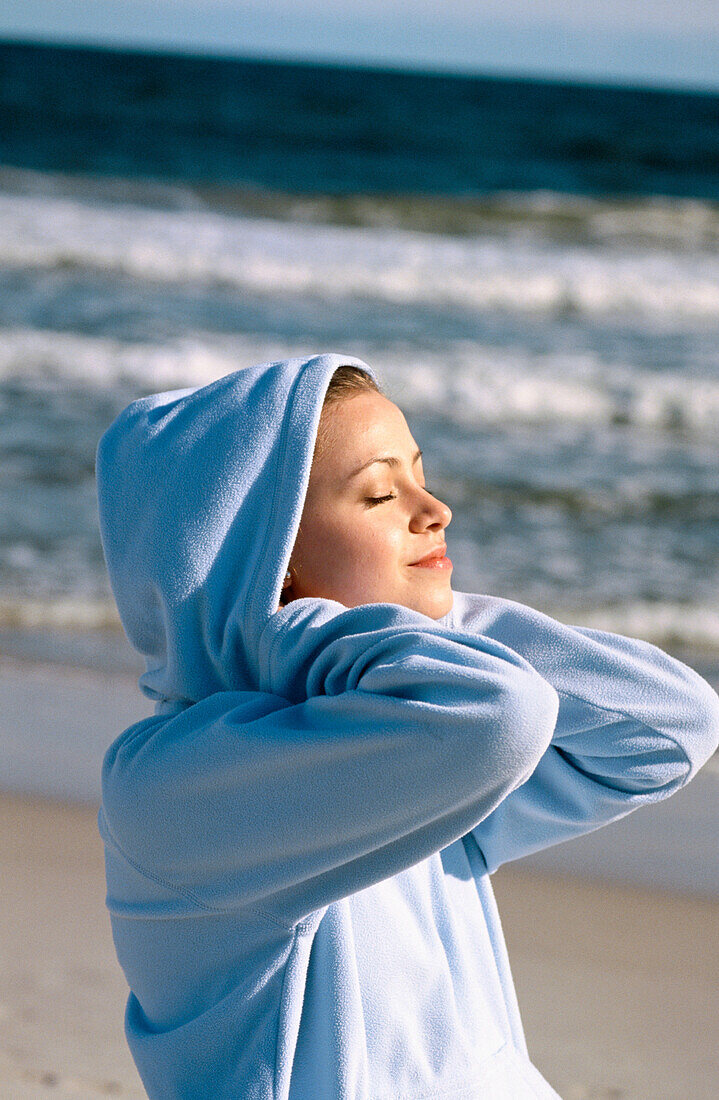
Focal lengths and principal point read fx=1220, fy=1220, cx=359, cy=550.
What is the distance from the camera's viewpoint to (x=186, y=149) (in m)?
18.2

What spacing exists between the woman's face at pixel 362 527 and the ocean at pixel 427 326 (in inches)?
10.8

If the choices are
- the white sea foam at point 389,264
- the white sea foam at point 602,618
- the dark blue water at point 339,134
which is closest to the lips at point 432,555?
the white sea foam at point 602,618

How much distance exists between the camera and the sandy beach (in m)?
2.55

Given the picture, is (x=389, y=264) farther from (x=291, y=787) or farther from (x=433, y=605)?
(x=291, y=787)

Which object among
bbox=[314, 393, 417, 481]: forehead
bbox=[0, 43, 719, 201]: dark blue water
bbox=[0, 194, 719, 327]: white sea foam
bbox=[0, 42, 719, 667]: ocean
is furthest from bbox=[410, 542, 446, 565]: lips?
bbox=[0, 43, 719, 201]: dark blue water

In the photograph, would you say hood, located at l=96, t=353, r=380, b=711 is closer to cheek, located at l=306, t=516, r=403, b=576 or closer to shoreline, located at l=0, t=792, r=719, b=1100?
cheek, located at l=306, t=516, r=403, b=576

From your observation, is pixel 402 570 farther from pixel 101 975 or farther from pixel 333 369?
pixel 101 975

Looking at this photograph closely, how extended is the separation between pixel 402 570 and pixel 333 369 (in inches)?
9.2

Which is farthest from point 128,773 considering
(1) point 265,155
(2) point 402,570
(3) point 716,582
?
(1) point 265,155

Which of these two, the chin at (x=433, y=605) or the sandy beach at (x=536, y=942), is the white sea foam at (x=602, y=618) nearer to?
the sandy beach at (x=536, y=942)

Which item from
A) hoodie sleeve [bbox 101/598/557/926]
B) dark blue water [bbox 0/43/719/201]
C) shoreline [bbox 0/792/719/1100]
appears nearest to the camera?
hoodie sleeve [bbox 101/598/557/926]

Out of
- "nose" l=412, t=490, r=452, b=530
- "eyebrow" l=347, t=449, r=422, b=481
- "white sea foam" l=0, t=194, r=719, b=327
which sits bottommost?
"white sea foam" l=0, t=194, r=719, b=327

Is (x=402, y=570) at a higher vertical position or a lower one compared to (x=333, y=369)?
lower

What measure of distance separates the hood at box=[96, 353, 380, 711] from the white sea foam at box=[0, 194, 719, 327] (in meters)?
8.69
